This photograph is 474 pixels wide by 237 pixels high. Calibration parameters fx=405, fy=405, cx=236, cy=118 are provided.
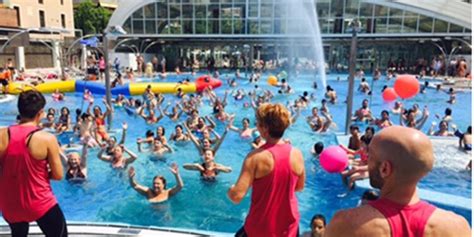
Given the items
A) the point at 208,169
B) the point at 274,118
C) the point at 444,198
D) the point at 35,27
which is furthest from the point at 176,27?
the point at 274,118

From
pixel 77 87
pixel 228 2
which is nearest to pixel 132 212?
pixel 77 87

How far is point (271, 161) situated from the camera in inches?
96.5

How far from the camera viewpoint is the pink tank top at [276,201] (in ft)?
8.14

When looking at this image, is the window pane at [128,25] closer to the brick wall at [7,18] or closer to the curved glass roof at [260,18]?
the curved glass roof at [260,18]

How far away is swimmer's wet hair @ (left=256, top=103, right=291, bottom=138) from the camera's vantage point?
2482mm

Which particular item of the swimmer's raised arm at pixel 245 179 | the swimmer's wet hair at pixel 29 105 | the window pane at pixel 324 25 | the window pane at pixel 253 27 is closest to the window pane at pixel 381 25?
the window pane at pixel 324 25

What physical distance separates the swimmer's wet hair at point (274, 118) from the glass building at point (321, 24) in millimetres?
29126

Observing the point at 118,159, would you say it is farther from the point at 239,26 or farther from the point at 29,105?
the point at 239,26

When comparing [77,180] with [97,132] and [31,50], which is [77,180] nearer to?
[97,132]

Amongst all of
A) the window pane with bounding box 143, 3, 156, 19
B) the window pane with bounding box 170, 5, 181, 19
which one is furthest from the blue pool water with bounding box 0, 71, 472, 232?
the window pane with bounding box 143, 3, 156, 19

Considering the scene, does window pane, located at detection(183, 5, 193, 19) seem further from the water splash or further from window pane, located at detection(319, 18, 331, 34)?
window pane, located at detection(319, 18, 331, 34)

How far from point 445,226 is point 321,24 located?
33138 mm

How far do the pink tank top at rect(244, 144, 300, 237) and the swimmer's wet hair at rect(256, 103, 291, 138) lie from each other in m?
0.09

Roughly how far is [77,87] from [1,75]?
3.67 meters
